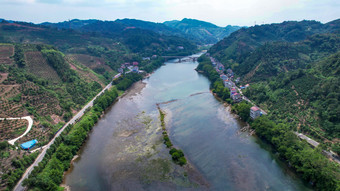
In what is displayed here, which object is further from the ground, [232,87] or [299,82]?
[299,82]

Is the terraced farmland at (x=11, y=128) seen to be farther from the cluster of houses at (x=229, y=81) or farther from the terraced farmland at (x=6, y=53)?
the cluster of houses at (x=229, y=81)

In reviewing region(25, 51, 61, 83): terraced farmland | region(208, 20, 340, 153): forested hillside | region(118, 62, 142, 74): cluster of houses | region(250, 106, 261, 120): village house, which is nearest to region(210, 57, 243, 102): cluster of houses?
region(208, 20, 340, 153): forested hillside

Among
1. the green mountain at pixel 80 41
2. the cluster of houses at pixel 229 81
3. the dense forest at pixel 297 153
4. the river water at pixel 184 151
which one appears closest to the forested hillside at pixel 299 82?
the cluster of houses at pixel 229 81

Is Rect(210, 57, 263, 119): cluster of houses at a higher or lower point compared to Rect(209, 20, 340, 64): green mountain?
lower

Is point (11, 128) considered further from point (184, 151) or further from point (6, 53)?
point (6, 53)

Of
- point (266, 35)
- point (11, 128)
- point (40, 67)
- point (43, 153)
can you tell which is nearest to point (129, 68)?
point (40, 67)

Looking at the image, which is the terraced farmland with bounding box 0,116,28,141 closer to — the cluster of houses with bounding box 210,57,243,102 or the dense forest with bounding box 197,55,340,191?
the dense forest with bounding box 197,55,340,191

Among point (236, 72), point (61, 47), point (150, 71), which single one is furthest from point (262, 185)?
point (61, 47)

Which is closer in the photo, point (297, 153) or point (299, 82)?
point (297, 153)
